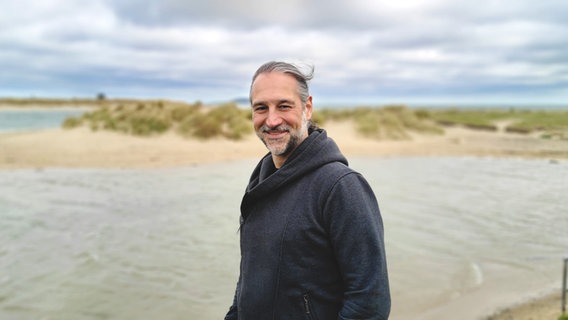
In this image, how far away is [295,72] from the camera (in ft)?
6.16

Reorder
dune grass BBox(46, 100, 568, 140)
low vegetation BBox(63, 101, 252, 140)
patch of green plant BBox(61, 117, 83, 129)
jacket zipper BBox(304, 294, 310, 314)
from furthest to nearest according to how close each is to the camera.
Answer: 1. patch of green plant BBox(61, 117, 83, 129)
2. dune grass BBox(46, 100, 568, 140)
3. low vegetation BBox(63, 101, 252, 140)
4. jacket zipper BBox(304, 294, 310, 314)

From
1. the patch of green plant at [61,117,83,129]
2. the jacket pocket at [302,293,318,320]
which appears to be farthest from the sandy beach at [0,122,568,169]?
the jacket pocket at [302,293,318,320]

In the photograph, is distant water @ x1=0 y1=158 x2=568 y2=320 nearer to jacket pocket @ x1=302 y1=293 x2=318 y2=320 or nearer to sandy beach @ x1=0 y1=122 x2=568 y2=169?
sandy beach @ x1=0 y1=122 x2=568 y2=169

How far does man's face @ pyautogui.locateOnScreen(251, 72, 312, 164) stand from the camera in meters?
1.89

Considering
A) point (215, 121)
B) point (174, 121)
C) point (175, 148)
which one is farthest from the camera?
point (174, 121)

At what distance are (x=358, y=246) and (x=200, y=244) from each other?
5584mm

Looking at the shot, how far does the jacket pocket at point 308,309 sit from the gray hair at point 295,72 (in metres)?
0.81

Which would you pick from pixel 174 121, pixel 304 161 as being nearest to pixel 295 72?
pixel 304 161

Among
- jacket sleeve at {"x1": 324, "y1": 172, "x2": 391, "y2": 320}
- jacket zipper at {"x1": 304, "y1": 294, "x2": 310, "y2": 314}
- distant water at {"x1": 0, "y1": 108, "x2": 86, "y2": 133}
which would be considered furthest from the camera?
distant water at {"x1": 0, "y1": 108, "x2": 86, "y2": 133}

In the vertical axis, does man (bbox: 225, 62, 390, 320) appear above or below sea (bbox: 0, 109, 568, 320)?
above

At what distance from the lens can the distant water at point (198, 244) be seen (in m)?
5.10

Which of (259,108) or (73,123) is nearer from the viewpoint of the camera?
(259,108)

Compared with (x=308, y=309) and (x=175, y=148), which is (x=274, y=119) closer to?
(x=308, y=309)

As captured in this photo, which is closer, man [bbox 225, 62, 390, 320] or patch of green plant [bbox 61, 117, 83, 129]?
man [bbox 225, 62, 390, 320]
